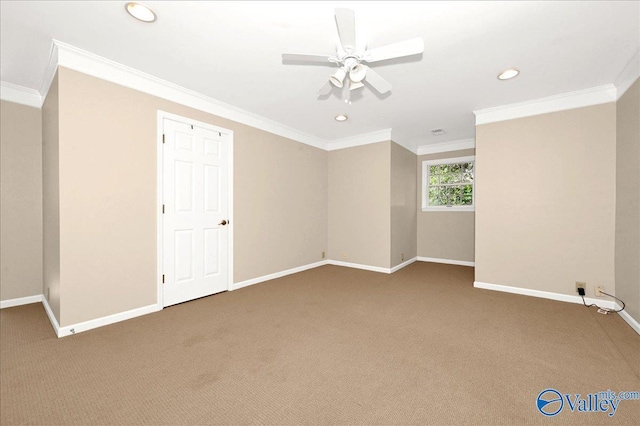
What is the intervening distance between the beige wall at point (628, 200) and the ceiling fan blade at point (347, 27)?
3080 millimetres

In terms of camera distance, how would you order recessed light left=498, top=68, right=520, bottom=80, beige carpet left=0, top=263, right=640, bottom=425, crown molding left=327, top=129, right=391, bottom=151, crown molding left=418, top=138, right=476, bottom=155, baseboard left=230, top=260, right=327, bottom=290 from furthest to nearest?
crown molding left=418, top=138, right=476, bottom=155
crown molding left=327, top=129, right=391, bottom=151
baseboard left=230, top=260, right=327, bottom=290
recessed light left=498, top=68, right=520, bottom=80
beige carpet left=0, top=263, right=640, bottom=425

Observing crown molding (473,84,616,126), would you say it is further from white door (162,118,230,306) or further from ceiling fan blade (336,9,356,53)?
white door (162,118,230,306)

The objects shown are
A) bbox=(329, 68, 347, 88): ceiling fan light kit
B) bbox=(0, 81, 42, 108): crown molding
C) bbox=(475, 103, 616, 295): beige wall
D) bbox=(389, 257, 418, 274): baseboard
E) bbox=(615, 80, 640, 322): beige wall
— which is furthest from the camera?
bbox=(389, 257, 418, 274): baseboard

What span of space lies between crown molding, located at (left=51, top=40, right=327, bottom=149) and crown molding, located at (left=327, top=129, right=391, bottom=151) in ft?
5.20

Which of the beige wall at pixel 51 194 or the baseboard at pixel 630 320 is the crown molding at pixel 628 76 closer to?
the baseboard at pixel 630 320

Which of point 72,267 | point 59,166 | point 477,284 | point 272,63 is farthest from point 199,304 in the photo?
point 477,284

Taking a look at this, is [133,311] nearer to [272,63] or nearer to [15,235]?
[15,235]

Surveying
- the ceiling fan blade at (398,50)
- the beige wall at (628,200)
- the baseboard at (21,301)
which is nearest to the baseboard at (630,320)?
the beige wall at (628,200)

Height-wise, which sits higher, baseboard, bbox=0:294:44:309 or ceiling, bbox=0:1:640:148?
ceiling, bbox=0:1:640:148

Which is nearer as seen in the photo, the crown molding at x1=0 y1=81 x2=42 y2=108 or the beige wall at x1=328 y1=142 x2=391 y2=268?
the crown molding at x1=0 y1=81 x2=42 y2=108

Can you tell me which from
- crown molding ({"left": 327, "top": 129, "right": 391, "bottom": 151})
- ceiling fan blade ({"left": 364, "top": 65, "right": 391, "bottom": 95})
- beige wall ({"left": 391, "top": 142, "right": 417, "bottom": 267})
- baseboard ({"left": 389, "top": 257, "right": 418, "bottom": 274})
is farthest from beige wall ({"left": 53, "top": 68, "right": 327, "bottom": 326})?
baseboard ({"left": 389, "top": 257, "right": 418, "bottom": 274})

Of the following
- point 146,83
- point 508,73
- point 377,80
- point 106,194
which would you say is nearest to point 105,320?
point 106,194

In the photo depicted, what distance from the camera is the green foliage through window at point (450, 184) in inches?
232

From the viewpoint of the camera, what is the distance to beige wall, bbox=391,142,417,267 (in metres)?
5.28
